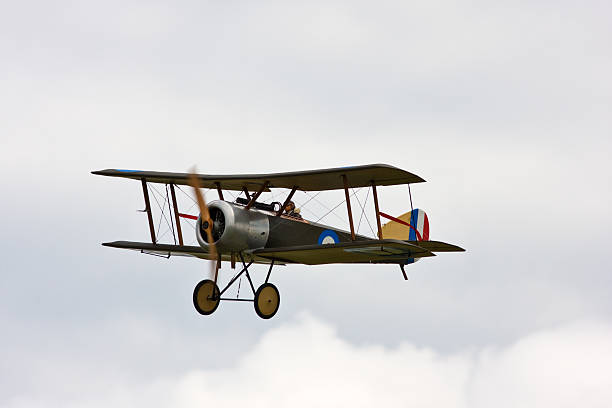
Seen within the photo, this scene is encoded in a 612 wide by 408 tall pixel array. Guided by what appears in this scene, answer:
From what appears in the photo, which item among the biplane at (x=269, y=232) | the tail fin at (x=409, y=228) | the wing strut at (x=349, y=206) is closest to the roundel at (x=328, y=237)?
the biplane at (x=269, y=232)

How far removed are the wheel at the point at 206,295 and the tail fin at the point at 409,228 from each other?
5513 millimetres

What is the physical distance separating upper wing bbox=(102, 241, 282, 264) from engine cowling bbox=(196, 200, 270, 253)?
894 millimetres

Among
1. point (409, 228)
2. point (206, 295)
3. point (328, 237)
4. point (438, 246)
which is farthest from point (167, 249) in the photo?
point (409, 228)

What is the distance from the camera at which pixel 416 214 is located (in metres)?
26.5

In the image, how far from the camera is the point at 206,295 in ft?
73.5

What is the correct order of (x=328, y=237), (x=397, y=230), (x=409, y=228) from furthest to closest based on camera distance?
(x=397, y=230), (x=409, y=228), (x=328, y=237)

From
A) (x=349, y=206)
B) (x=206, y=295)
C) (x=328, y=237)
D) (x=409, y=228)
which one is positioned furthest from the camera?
(x=409, y=228)

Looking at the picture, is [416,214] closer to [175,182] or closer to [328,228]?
[328,228]

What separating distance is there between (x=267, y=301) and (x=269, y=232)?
1512 millimetres

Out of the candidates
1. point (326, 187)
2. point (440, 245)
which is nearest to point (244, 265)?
point (326, 187)

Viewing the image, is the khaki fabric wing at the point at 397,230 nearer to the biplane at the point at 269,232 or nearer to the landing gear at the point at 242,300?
the biplane at the point at 269,232

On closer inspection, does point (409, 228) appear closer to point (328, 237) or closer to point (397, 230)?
point (397, 230)

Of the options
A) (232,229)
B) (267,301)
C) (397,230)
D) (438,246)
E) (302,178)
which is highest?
(302,178)

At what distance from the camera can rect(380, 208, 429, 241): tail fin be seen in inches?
1027
